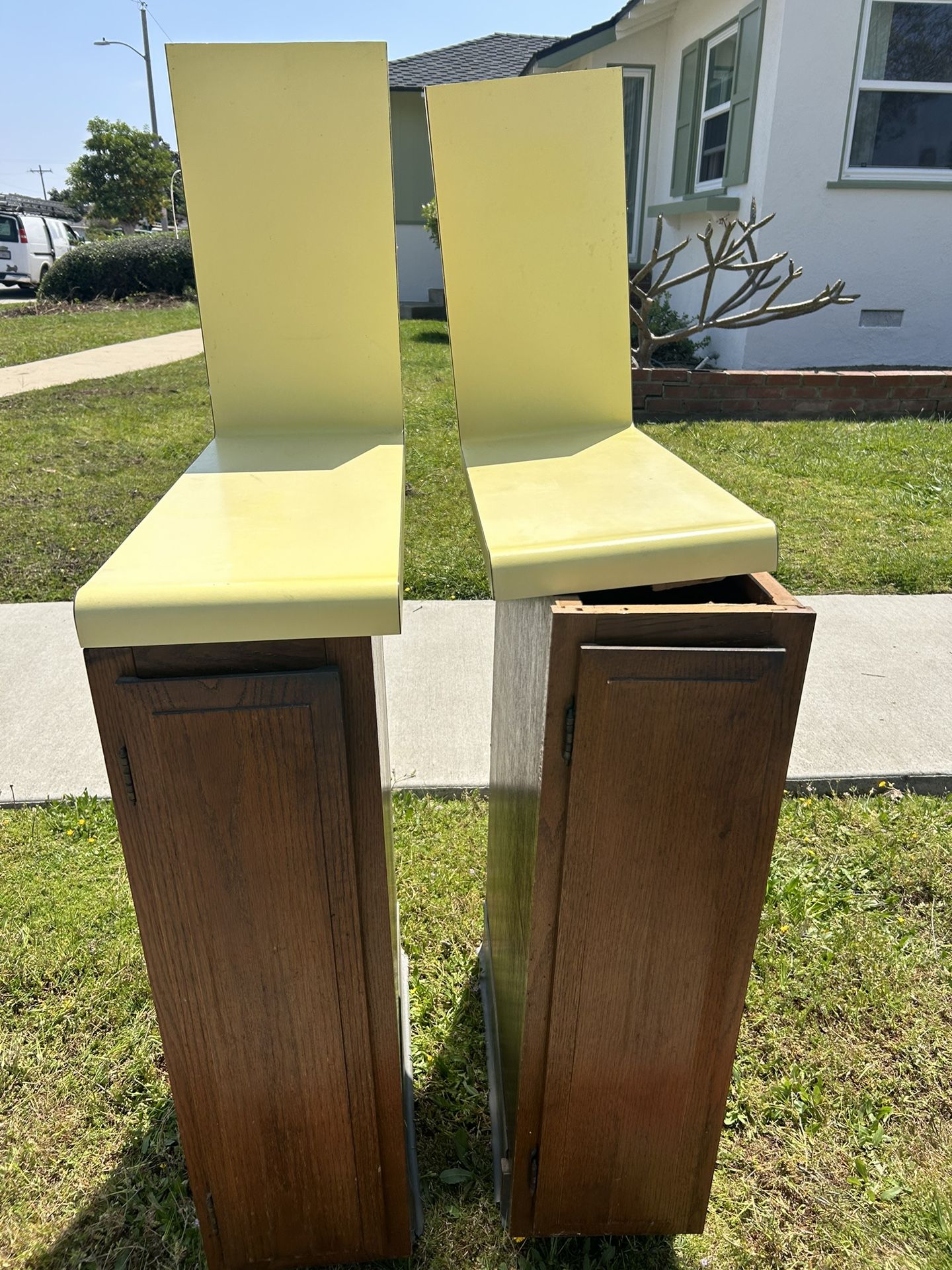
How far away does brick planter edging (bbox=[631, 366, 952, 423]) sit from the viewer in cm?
671

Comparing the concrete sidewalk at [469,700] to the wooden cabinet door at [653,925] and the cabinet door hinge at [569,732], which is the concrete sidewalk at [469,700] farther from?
the cabinet door hinge at [569,732]

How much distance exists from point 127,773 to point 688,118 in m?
10.1

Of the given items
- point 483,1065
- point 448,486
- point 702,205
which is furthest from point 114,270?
point 483,1065

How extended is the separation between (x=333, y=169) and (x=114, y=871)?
1.95 meters

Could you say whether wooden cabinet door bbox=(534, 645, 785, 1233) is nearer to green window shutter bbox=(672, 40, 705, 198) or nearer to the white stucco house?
the white stucco house

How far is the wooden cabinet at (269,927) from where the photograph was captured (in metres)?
1.09

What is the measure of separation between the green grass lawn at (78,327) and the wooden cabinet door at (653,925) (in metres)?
10.6

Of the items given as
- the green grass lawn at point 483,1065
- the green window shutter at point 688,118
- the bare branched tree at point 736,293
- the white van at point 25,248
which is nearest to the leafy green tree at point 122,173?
the white van at point 25,248

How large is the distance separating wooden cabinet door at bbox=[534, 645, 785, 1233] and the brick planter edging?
19.3 feet

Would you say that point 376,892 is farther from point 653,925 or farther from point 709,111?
point 709,111

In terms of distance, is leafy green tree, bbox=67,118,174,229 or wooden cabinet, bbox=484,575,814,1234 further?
leafy green tree, bbox=67,118,174,229

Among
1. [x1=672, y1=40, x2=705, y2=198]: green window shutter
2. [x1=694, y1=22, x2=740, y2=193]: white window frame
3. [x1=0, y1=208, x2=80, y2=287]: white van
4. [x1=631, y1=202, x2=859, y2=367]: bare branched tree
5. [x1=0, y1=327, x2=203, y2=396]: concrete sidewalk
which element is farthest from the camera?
[x1=0, y1=208, x2=80, y2=287]: white van

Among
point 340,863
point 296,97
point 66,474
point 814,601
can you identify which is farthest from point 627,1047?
point 66,474

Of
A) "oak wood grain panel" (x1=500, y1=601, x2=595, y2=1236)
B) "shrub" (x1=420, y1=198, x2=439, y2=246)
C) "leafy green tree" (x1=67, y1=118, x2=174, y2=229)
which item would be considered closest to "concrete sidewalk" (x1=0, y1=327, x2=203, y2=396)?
"shrub" (x1=420, y1=198, x2=439, y2=246)
